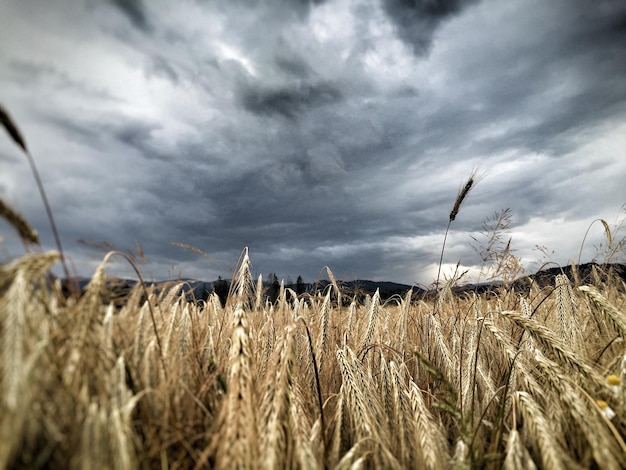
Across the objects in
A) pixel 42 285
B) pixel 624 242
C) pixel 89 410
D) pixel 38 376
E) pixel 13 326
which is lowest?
pixel 89 410

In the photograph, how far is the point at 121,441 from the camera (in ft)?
3.55

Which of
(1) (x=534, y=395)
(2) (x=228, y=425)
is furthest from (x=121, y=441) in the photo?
(1) (x=534, y=395)

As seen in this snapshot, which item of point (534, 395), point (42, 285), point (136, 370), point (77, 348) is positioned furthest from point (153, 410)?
point (534, 395)

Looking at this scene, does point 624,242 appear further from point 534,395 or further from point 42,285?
point 42,285

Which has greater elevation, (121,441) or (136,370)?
(136,370)

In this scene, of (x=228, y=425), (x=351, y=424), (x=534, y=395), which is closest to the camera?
(x=228, y=425)

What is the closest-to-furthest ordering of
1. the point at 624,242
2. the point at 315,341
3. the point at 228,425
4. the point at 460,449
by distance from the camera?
the point at 228,425 < the point at 460,449 < the point at 315,341 < the point at 624,242

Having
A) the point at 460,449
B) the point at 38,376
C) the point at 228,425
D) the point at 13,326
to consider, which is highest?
the point at 13,326

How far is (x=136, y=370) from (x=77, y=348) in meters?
0.44

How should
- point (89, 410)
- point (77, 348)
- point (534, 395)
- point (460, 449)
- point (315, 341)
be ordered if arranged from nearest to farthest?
point (89, 410), point (77, 348), point (460, 449), point (534, 395), point (315, 341)

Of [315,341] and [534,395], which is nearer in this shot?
[534,395]

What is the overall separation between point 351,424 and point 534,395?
1672 mm

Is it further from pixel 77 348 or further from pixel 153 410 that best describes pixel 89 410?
pixel 153 410

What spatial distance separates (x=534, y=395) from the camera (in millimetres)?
2793
